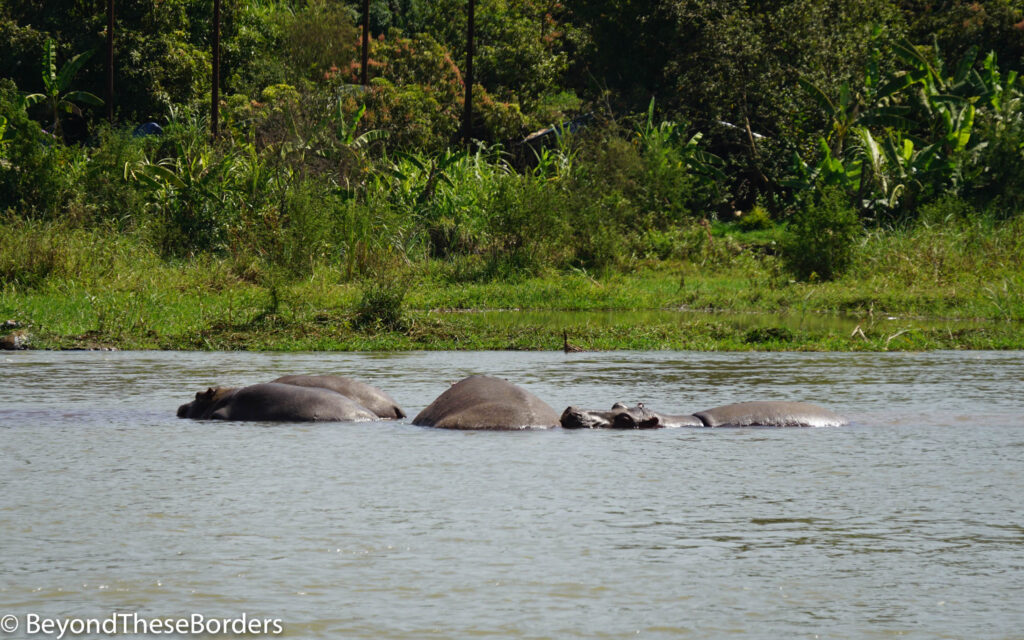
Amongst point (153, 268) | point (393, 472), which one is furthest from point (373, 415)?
point (153, 268)

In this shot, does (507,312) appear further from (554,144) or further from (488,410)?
(554,144)

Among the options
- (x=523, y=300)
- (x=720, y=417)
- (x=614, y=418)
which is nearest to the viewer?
(x=614, y=418)

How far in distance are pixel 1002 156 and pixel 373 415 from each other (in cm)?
1695

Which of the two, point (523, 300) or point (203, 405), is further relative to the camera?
point (523, 300)

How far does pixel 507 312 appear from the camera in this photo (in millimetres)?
17047

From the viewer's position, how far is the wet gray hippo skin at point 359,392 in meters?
8.66

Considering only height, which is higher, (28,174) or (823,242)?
(28,174)

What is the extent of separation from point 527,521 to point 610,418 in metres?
2.60

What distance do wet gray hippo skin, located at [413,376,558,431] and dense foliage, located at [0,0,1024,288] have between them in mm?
5986

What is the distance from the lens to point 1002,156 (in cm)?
2245

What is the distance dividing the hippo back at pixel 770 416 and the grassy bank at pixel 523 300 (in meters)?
4.81

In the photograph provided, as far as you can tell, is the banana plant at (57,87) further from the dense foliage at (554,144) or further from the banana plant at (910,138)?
the banana plant at (910,138)

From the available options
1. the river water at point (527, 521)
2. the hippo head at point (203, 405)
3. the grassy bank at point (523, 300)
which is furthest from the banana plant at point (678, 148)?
the hippo head at point (203, 405)

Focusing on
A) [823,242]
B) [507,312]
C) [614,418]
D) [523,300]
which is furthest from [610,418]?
[823,242]
